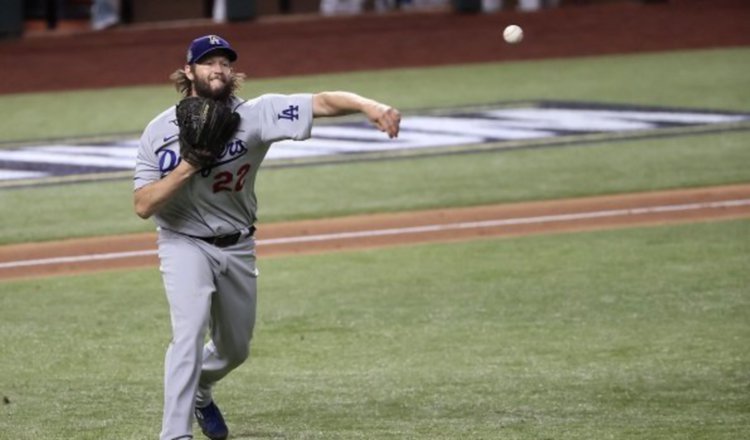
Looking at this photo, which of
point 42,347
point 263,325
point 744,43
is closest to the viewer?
point 42,347

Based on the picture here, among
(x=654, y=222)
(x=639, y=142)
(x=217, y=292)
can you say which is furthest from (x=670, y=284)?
(x=639, y=142)

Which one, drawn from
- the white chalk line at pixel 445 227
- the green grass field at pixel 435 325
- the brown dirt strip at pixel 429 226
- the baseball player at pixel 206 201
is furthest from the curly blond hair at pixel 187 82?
the white chalk line at pixel 445 227

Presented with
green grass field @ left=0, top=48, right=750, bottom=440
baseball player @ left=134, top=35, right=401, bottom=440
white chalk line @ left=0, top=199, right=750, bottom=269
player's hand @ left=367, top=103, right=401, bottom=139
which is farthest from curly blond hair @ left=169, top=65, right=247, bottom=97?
white chalk line @ left=0, top=199, right=750, bottom=269

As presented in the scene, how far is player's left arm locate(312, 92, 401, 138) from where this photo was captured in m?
5.62

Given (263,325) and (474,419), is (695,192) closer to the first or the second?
(263,325)

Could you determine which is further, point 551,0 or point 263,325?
point 551,0

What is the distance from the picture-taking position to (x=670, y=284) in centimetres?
968

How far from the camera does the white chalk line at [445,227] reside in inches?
449

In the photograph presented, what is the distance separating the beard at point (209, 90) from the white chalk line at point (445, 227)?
5520 mm

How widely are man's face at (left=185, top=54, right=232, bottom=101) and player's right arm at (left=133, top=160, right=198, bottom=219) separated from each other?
0.32 meters

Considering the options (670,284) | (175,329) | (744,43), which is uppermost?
(175,329)

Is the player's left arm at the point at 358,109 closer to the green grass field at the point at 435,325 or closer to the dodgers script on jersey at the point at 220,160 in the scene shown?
the dodgers script on jersey at the point at 220,160

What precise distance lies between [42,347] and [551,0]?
58.2 ft

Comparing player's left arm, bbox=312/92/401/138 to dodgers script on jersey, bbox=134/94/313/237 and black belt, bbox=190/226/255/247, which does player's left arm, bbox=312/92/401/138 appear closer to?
dodgers script on jersey, bbox=134/94/313/237
